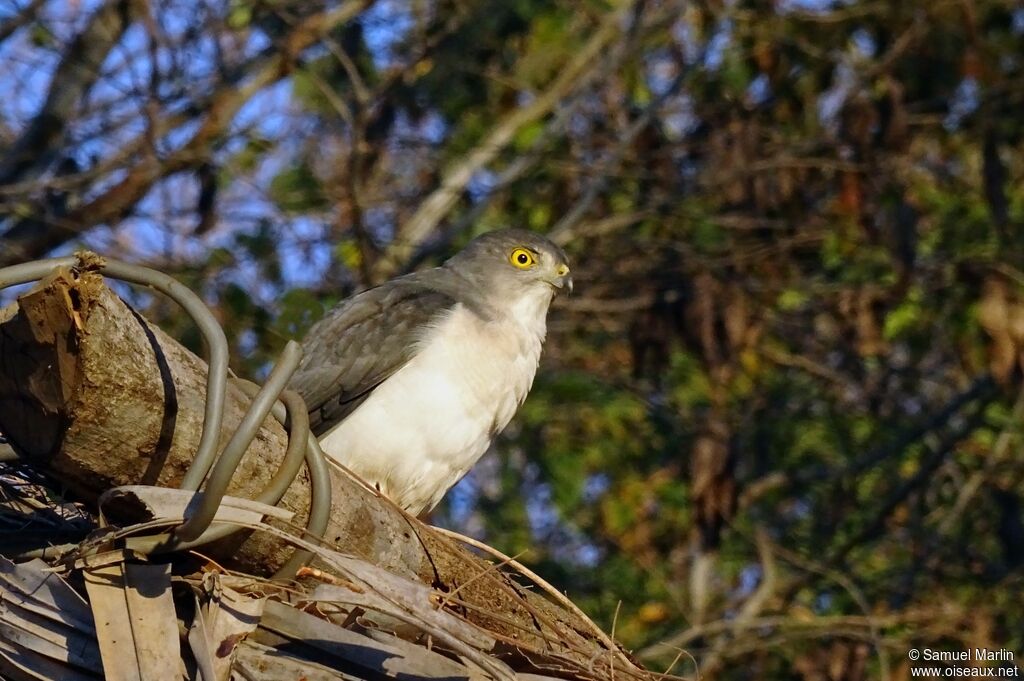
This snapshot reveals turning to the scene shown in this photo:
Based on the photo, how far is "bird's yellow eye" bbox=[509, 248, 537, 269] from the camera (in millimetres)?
6020

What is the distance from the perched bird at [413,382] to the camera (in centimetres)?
490

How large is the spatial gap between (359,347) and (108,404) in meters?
3.13

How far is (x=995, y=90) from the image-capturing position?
895 centimetres

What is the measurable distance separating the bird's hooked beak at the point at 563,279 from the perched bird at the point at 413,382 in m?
0.50

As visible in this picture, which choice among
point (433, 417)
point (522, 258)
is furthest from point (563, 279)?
point (433, 417)

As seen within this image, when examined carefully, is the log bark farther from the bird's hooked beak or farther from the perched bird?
the bird's hooked beak

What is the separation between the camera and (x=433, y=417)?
489 centimetres

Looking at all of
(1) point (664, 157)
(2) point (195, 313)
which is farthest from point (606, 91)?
(2) point (195, 313)

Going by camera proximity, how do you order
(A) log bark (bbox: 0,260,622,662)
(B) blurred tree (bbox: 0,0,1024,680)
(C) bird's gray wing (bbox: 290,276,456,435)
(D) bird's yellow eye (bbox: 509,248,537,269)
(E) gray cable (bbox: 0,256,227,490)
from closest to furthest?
1. (A) log bark (bbox: 0,260,622,662)
2. (E) gray cable (bbox: 0,256,227,490)
3. (C) bird's gray wing (bbox: 290,276,456,435)
4. (D) bird's yellow eye (bbox: 509,248,537,269)
5. (B) blurred tree (bbox: 0,0,1024,680)

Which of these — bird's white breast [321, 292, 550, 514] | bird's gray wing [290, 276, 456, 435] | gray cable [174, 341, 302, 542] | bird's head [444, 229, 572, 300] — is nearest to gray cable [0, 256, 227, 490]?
gray cable [174, 341, 302, 542]

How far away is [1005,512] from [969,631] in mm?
1078

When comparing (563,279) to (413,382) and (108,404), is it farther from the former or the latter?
(108,404)

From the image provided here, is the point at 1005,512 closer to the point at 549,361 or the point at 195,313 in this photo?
the point at 549,361

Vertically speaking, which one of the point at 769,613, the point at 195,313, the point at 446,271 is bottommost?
the point at 769,613
